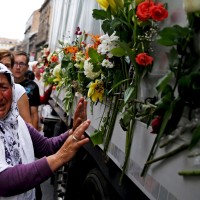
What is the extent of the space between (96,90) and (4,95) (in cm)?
56

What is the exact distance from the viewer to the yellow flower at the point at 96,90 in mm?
1855

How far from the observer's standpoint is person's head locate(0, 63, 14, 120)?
190cm

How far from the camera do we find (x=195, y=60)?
3.33 ft

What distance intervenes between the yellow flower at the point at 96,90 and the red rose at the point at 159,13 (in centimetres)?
71

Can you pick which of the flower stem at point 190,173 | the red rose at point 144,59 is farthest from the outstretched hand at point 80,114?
the flower stem at point 190,173

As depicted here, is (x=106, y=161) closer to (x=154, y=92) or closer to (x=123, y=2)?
(x=154, y=92)

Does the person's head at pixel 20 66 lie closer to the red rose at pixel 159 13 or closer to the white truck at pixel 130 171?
the white truck at pixel 130 171

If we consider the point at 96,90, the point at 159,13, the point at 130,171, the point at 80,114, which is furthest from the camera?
the point at 80,114

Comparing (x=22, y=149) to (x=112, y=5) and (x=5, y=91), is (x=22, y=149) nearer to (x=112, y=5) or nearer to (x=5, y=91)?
(x=5, y=91)

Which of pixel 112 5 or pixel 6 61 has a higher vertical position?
pixel 112 5

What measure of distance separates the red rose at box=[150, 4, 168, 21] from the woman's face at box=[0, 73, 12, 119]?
107 centimetres

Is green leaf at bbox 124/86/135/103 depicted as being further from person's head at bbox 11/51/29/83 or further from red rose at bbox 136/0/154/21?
person's head at bbox 11/51/29/83

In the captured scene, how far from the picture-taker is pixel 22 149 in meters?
2.04

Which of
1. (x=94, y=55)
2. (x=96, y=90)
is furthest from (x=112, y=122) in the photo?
(x=94, y=55)
